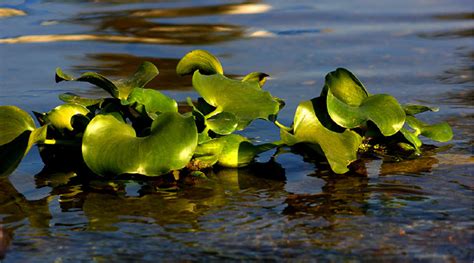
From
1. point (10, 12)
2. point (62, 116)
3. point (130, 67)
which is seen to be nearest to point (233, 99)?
point (62, 116)

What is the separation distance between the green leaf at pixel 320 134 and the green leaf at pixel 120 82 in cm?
46

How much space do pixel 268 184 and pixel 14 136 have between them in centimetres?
73

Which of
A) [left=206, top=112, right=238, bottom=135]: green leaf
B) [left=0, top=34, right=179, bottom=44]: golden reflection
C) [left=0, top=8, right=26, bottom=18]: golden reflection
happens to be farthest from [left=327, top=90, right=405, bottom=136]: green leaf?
[left=0, top=8, right=26, bottom=18]: golden reflection

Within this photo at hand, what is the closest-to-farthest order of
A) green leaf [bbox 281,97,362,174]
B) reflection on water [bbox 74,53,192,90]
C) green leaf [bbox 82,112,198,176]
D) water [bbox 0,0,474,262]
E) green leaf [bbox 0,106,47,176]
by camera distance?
1. water [bbox 0,0,474,262]
2. green leaf [bbox 82,112,198,176]
3. green leaf [bbox 0,106,47,176]
4. green leaf [bbox 281,97,362,174]
5. reflection on water [bbox 74,53,192,90]

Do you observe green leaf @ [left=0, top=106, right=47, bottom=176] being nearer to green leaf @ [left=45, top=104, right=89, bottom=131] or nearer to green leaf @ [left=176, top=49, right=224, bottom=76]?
green leaf @ [left=45, top=104, right=89, bottom=131]

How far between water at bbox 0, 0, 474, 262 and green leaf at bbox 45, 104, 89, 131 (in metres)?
0.15

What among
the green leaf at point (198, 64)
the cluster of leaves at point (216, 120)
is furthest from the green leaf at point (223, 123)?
the green leaf at point (198, 64)

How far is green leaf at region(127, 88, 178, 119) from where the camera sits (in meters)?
2.99

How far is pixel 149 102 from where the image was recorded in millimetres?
3000

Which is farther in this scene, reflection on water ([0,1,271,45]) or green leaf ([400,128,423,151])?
reflection on water ([0,1,271,45])

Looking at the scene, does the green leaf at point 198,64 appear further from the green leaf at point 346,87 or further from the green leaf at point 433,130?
the green leaf at point 433,130

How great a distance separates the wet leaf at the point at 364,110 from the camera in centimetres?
295

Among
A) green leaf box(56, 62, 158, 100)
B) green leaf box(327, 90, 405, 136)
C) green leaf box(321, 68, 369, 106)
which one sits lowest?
green leaf box(327, 90, 405, 136)

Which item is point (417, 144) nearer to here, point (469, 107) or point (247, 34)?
point (469, 107)
